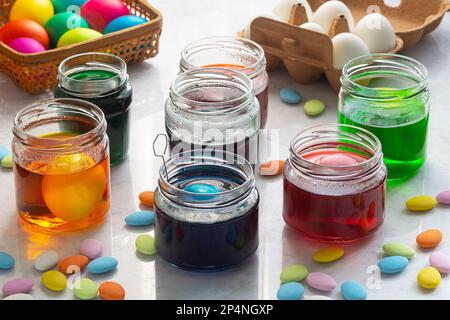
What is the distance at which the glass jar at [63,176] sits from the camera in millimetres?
1323

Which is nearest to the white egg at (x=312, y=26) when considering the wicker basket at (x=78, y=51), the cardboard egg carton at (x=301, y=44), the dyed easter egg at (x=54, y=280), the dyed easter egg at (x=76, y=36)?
the cardboard egg carton at (x=301, y=44)

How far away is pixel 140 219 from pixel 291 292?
0.27 metres

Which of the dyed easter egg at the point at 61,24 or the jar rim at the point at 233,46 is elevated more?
the jar rim at the point at 233,46

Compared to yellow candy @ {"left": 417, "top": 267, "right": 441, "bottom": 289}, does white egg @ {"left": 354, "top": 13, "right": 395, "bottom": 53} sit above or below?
above

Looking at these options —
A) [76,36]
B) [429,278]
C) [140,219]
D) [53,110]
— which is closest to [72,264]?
[140,219]

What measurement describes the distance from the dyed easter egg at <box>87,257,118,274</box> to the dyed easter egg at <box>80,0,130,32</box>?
0.68m

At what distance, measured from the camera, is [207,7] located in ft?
6.74

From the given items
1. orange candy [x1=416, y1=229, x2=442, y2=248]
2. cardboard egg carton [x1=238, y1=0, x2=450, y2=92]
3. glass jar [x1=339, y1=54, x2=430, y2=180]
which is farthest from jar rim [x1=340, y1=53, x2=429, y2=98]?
orange candy [x1=416, y1=229, x2=442, y2=248]

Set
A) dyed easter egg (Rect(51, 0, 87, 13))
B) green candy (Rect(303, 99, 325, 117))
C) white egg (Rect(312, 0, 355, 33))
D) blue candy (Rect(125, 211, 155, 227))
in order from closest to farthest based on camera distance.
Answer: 1. blue candy (Rect(125, 211, 155, 227))
2. green candy (Rect(303, 99, 325, 117))
3. white egg (Rect(312, 0, 355, 33))
4. dyed easter egg (Rect(51, 0, 87, 13))

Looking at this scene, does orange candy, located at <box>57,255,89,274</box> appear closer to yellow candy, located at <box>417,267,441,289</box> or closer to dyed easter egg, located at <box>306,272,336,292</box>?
dyed easter egg, located at <box>306,272,336,292</box>

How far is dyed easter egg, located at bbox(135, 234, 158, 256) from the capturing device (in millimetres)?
1324

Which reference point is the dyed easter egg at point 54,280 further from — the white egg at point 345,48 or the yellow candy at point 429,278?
the white egg at point 345,48

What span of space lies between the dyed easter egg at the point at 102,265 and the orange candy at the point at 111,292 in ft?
0.14

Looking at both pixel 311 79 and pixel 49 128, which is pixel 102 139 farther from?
pixel 311 79
